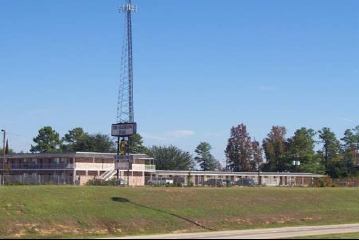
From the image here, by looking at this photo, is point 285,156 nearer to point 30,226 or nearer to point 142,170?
point 142,170

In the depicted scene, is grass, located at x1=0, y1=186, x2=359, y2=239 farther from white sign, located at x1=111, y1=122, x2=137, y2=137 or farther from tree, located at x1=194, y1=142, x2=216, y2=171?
tree, located at x1=194, y1=142, x2=216, y2=171

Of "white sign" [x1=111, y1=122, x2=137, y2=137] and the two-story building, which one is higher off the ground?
"white sign" [x1=111, y1=122, x2=137, y2=137]

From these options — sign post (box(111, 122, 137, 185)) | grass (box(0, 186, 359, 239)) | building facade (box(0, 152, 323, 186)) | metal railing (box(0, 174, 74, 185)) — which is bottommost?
grass (box(0, 186, 359, 239))

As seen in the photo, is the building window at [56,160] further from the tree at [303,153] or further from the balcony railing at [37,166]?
the tree at [303,153]

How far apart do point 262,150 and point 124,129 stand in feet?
285

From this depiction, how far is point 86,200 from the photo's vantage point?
45.1 meters

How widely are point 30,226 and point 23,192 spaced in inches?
275

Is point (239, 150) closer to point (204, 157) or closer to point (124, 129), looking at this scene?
point (204, 157)

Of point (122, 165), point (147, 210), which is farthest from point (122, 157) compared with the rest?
point (147, 210)

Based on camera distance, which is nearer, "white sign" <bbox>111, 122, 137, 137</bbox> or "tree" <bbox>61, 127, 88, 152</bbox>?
"white sign" <bbox>111, 122, 137, 137</bbox>

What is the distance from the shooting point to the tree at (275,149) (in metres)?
138

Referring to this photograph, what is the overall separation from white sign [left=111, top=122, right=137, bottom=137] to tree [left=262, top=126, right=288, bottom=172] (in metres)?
76.1

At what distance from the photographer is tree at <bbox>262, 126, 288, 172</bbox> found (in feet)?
454

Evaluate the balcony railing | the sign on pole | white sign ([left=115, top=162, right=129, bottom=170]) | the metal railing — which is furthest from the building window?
the sign on pole
